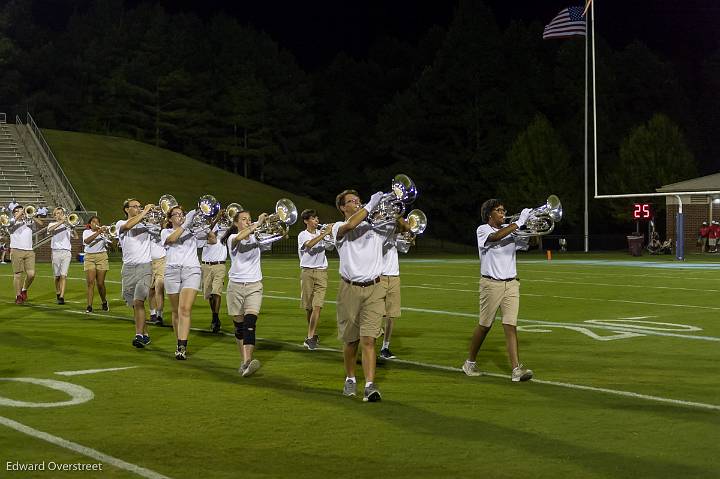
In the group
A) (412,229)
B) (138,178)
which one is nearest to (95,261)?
(412,229)

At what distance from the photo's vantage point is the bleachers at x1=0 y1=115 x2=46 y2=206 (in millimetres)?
45562

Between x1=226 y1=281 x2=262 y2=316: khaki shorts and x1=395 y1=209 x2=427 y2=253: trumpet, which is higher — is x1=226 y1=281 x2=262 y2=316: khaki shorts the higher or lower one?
the lower one

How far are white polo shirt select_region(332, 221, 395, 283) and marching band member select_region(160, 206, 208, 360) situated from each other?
2.87 m

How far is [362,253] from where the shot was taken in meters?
8.51

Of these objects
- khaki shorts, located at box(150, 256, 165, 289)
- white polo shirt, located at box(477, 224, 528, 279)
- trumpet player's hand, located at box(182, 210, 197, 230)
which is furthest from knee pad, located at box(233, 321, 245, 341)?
khaki shorts, located at box(150, 256, 165, 289)

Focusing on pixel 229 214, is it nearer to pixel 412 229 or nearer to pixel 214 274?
pixel 214 274

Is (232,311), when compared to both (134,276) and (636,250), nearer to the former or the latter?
(134,276)

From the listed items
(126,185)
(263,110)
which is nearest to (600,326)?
(126,185)

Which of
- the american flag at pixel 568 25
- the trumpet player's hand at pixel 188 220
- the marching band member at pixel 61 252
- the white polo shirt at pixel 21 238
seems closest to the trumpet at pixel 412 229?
the trumpet player's hand at pixel 188 220

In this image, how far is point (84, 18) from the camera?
90125 millimetres

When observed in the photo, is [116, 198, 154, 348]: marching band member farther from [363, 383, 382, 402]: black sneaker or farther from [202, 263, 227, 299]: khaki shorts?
[363, 383, 382, 402]: black sneaker

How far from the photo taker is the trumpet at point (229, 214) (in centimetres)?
1106

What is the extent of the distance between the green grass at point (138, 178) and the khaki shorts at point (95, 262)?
35.1 metres

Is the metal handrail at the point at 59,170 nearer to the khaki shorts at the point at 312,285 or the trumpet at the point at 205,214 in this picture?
the khaki shorts at the point at 312,285
